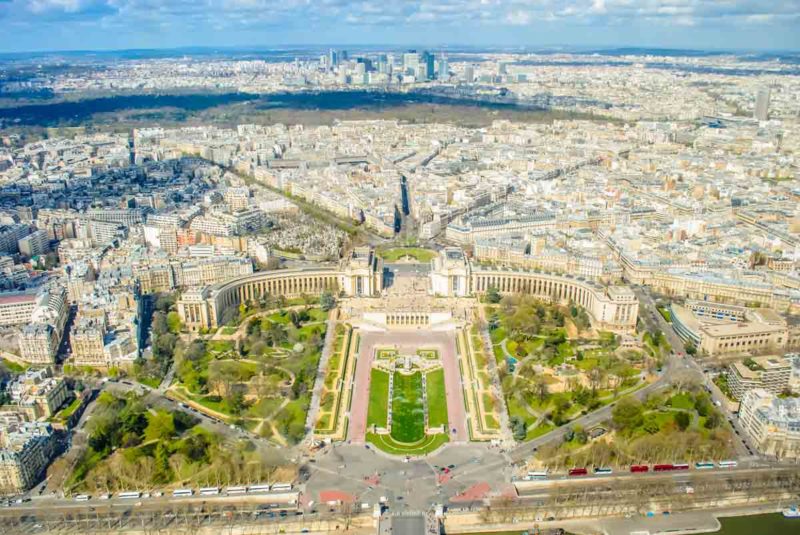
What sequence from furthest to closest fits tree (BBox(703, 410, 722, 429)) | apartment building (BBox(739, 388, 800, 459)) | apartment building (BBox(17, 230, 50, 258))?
1. apartment building (BBox(17, 230, 50, 258))
2. tree (BBox(703, 410, 722, 429))
3. apartment building (BBox(739, 388, 800, 459))

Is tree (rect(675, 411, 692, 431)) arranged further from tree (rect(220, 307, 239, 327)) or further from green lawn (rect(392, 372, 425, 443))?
tree (rect(220, 307, 239, 327))

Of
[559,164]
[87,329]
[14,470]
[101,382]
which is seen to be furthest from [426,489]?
[559,164]

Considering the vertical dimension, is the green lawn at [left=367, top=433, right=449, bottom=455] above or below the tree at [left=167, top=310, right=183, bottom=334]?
below

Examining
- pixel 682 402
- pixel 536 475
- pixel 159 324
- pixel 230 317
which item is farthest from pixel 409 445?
pixel 159 324

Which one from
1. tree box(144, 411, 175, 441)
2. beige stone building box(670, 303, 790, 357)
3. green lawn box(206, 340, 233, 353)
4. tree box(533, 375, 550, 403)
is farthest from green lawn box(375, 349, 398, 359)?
beige stone building box(670, 303, 790, 357)

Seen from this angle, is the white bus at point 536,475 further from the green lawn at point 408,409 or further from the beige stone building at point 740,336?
the beige stone building at point 740,336

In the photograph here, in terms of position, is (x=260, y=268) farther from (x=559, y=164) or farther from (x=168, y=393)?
(x=559, y=164)

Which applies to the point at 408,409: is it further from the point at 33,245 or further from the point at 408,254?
the point at 33,245
